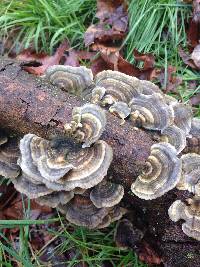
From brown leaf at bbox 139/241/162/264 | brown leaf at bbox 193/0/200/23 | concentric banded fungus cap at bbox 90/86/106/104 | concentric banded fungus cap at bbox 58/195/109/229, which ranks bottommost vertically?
brown leaf at bbox 139/241/162/264

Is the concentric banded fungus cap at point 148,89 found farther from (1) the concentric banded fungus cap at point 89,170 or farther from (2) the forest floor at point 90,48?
(2) the forest floor at point 90,48

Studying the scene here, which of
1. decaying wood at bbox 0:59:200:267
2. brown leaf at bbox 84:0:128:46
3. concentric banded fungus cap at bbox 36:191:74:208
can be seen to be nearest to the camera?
decaying wood at bbox 0:59:200:267

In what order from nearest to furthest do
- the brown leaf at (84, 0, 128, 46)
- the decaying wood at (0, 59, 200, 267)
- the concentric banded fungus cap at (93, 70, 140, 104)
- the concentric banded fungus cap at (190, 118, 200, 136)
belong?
the decaying wood at (0, 59, 200, 267), the concentric banded fungus cap at (93, 70, 140, 104), the concentric banded fungus cap at (190, 118, 200, 136), the brown leaf at (84, 0, 128, 46)

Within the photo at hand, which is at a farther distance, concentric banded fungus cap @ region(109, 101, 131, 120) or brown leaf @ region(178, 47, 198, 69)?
brown leaf @ region(178, 47, 198, 69)

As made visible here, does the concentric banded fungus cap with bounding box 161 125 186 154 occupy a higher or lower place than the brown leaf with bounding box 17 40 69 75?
higher

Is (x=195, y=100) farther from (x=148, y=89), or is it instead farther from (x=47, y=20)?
(x=47, y=20)

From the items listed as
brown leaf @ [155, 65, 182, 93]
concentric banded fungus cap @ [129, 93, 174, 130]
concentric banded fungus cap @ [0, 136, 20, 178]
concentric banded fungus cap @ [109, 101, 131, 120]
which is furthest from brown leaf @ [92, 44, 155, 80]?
concentric banded fungus cap @ [0, 136, 20, 178]

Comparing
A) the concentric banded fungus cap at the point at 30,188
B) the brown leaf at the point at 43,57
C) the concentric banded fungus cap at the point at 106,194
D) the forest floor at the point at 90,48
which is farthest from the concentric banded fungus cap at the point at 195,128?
the brown leaf at the point at 43,57

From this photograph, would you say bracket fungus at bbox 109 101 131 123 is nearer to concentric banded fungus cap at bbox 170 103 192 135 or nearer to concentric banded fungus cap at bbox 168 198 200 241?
concentric banded fungus cap at bbox 170 103 192 135
